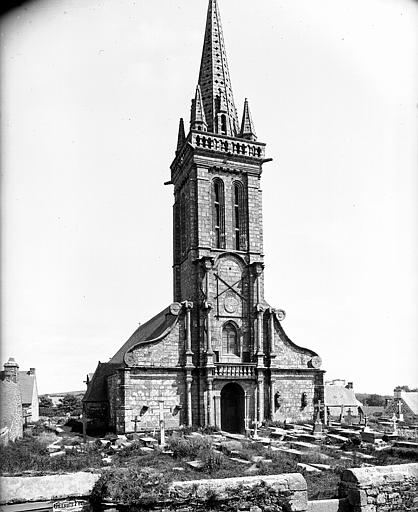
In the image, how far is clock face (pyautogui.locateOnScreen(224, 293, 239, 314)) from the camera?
31703 millimetres

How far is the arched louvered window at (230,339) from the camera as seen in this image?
31.4 meters

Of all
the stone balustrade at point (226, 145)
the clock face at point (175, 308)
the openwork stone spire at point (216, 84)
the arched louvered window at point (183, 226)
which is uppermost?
the openwork stone spire at point (216, 84)

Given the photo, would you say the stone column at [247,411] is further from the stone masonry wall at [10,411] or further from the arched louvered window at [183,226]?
the stone masonry wall at [10,411]

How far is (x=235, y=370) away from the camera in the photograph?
30531 millimetres

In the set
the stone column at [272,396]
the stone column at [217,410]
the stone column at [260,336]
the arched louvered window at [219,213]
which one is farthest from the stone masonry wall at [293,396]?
the arched louvered window at [219,213]

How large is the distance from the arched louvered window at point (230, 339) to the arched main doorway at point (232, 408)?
6.39ft

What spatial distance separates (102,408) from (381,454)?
79.3ft

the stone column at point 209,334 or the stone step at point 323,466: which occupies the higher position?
the stone column at point 209,334

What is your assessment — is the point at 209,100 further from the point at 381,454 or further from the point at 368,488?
the point at 368,488

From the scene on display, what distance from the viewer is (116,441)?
2420 centimetres

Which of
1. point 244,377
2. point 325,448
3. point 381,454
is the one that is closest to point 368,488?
point 381,454

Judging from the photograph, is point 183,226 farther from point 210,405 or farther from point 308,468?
point 308,468

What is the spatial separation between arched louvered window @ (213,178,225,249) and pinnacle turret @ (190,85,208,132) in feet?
11.8

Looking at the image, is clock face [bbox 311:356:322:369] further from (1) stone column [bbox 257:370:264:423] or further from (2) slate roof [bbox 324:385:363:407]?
(2) slate roof [bbox 324:385:363:407]
